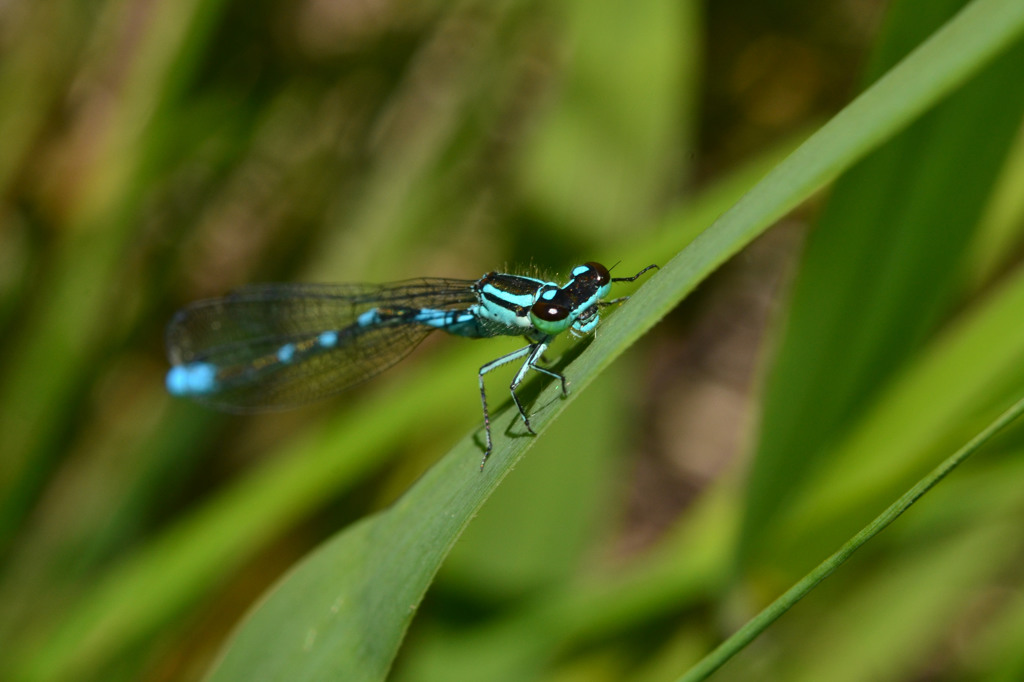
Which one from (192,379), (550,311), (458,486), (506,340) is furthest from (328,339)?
(458,486)

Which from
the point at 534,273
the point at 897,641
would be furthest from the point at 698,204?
the point at 897,641

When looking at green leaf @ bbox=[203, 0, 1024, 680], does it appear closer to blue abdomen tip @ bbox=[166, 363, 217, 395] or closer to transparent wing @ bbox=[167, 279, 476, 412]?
transparent wing @ bbox=[167, 279, 476, 412]

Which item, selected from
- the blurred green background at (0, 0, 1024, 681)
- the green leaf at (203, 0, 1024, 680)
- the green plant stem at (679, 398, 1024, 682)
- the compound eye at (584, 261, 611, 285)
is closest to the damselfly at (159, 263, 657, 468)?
the compound eye at (584, 261, 611, 285)

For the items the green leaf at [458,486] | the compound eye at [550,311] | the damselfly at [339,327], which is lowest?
the green leaf at [458,486]

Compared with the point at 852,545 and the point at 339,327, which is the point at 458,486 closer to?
the point at 852,545

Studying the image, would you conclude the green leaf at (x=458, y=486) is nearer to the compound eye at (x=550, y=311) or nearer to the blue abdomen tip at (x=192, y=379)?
the compound eye at (x=550, y=311)

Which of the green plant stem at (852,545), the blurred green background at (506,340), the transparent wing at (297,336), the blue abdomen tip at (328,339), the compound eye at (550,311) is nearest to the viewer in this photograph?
the green plant stem at (852,545)

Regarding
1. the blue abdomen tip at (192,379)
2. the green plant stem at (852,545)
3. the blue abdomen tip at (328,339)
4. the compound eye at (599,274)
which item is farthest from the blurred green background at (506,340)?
the green plant stem at (852,545)
